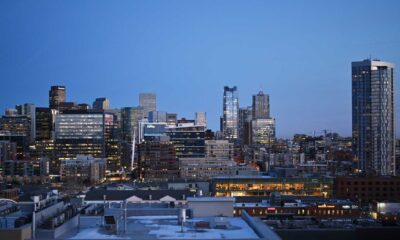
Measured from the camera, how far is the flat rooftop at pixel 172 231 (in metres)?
20.0

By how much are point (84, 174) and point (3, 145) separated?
32493 mm

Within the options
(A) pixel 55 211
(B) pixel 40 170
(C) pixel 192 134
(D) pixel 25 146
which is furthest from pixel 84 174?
(A) pixel 55 211

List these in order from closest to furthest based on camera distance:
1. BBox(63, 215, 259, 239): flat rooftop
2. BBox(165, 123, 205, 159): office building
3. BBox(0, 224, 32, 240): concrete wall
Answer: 1. BBox(0, 224, 32, 240): concrete wall
2. BBox(63, 215, 259, 239): flat rooftop
3. BBox(165, 123, 205, 159): office building

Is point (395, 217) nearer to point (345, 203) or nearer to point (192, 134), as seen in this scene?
point (345, 203)

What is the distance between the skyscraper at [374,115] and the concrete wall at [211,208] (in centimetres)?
13939

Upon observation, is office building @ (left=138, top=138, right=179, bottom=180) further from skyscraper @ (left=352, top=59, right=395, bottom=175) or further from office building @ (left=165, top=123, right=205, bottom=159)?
skyscraper @ (left=352, top=59, right=395, bottom=175)

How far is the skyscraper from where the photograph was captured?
6585 inches

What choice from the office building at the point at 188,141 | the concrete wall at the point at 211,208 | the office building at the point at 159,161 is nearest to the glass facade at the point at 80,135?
the office building at the point at 188,141

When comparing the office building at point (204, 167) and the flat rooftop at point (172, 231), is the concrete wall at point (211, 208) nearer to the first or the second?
the flat rooftop at point (172, 231)

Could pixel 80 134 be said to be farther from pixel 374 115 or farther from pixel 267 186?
pixel 267 186

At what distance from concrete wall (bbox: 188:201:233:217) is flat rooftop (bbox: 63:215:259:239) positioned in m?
1.38

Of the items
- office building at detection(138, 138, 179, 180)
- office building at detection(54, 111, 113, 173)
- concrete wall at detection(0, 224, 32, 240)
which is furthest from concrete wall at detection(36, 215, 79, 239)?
office building at detection(54, 111, 113, 173)

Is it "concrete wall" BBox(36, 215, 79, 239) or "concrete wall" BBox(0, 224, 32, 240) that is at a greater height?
"concrete wall" BBox(0, 224, 32, 240)

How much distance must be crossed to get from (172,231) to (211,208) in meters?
5.10
